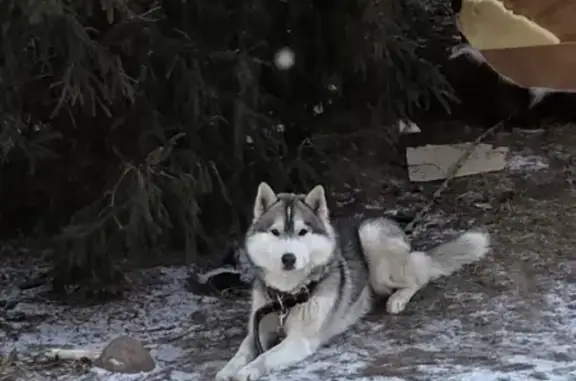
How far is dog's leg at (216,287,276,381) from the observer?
3122 millimetres

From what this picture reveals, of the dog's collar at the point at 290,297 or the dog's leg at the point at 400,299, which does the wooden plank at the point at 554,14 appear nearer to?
the dog's collar at the point at 290,297

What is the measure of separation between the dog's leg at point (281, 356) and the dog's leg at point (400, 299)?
19.8 inches

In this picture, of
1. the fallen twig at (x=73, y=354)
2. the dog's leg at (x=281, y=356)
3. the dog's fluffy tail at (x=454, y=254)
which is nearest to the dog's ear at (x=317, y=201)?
the dog's leg at (x=281, y=356)

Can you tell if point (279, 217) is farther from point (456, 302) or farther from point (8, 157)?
point (8, 157)

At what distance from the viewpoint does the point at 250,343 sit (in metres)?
3.33

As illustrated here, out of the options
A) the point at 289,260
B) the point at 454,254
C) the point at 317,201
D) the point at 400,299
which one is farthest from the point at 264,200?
the point at 454,254

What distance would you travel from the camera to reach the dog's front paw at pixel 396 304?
12.4 ft

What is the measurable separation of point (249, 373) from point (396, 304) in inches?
36.1

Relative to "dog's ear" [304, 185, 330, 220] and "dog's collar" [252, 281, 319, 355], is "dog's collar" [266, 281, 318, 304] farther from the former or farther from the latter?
"dog's ear" [304, 185, 330, 220]

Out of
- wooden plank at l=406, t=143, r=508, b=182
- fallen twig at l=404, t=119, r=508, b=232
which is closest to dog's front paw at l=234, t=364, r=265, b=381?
fallen twig at l=404, t=119, r=508, b=232

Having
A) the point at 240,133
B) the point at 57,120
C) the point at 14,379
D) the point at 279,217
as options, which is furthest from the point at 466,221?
the point at 14,379

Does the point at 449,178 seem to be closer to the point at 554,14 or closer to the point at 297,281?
the point at 297,281

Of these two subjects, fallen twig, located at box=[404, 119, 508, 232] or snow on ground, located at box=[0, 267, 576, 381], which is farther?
fallen twig, located at box=[404, 119, 508, 232]

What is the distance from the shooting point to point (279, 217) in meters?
3.37
